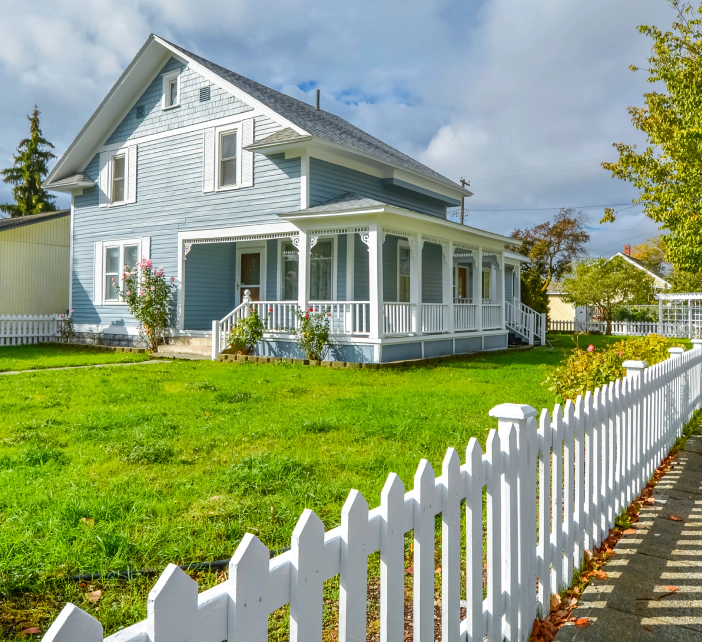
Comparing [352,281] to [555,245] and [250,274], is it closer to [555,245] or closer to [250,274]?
[250,274]

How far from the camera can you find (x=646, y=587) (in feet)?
9.72

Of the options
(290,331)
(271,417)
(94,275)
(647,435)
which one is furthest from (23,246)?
(647,435)

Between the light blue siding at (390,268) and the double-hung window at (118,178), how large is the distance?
8.81 metres

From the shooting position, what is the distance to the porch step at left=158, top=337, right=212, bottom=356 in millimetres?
15211

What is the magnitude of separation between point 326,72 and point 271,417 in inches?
793

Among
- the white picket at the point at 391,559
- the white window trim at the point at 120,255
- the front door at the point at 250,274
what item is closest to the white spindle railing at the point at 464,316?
the front door at the point at 250,274

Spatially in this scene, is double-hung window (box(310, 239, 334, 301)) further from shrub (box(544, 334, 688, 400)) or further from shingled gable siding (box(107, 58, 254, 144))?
shrub (box(544, 334, 688, 400))

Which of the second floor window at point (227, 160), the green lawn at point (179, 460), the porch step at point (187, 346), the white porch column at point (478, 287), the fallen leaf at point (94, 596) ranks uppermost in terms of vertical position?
the second floor window at point (227, 160)

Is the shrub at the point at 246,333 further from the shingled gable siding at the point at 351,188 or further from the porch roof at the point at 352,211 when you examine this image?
the shingled gable siding at the point at 351,188

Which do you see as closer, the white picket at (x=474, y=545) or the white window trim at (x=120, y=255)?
the white picket at (x=474, y=545)

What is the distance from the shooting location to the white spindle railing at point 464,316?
634 inches

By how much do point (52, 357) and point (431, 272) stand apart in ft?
37.6

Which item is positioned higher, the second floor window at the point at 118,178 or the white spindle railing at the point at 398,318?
the second floor window at the point at 118,178

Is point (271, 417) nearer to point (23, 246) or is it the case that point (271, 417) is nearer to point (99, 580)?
point (99, 580)
